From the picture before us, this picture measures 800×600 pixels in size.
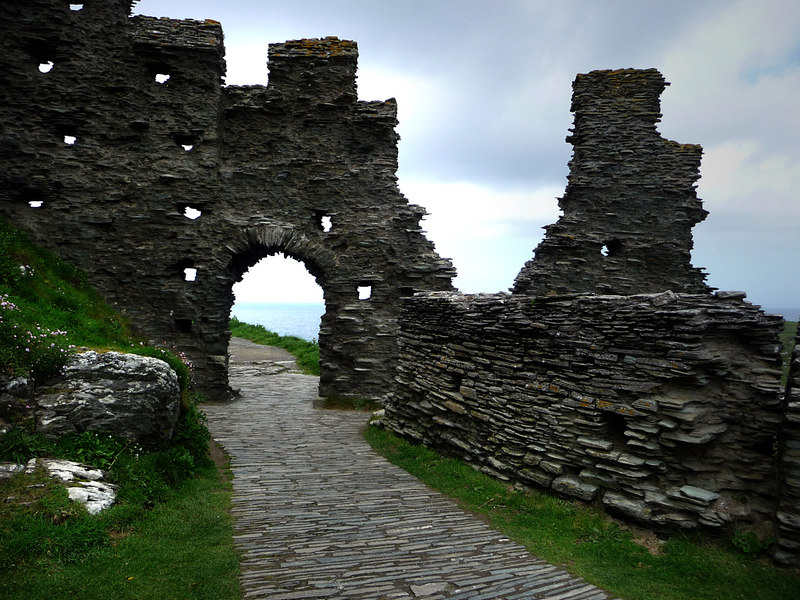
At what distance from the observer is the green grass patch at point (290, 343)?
80.9 ft

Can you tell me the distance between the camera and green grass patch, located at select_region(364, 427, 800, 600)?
5.48m

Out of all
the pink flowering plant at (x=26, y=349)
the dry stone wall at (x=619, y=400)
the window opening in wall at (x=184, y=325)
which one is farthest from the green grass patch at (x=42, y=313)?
the dry stone wall at (x=619, y=400)

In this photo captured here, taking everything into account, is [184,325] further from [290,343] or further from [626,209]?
[290,343]

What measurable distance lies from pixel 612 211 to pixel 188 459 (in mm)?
14092

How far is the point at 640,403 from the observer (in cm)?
709

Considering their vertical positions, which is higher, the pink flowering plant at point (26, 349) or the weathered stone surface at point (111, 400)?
the pink flowering plant at point (26, 349)

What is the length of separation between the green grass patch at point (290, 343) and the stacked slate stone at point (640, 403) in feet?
50.6

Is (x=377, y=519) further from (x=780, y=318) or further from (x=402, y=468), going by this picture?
A: (x=780, y=318)

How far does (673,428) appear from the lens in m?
6.80

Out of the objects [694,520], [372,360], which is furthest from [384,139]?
[694,520]

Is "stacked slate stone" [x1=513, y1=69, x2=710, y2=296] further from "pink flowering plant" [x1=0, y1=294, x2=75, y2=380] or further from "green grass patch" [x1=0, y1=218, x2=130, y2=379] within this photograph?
"pink flowering plant" [x1=0, y1=294, x2=75, y2=380]

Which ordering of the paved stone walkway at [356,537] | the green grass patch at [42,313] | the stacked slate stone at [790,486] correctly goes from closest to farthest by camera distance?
1. the paved stone walkway at [356,537]
2. the stacked slate stone at [790,486]
3. the green grass patch at [42,313]

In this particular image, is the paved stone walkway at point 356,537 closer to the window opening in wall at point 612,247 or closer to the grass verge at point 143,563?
the grass verge at point 143,563

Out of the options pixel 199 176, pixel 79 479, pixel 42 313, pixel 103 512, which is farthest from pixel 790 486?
pixel 199 176
